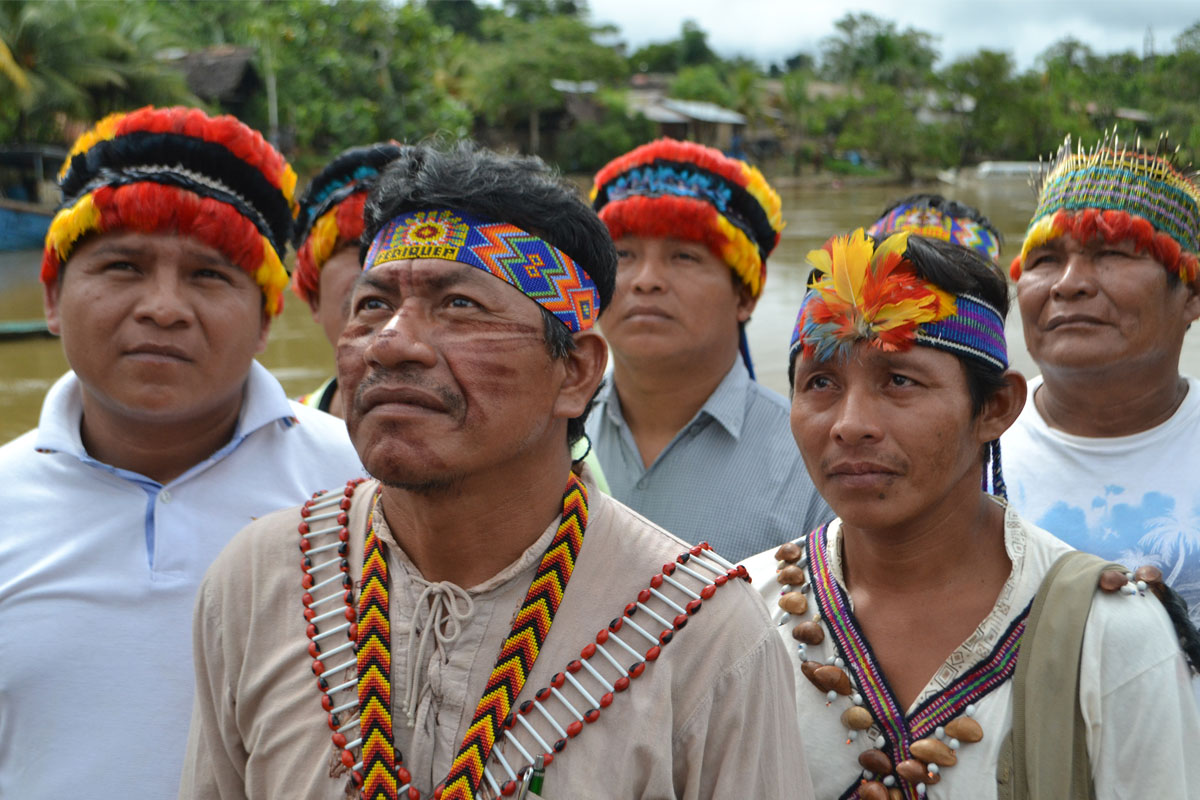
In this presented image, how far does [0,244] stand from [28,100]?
4783 mm

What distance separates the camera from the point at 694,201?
3.67 meters

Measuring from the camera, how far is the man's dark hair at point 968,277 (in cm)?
229

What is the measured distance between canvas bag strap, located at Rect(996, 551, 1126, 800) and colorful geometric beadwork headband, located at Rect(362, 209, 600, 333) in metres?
1.13

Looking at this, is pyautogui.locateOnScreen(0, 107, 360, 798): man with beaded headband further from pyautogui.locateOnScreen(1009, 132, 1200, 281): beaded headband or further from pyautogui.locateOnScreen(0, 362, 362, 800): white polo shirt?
pyautogui.locateOnScreen(1009, 132, 1200, 281): beaded headband

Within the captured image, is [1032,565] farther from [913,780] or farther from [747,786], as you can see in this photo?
[747,786]

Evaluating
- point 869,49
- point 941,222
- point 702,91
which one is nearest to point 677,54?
point 869,49

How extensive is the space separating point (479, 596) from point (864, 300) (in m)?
1.05

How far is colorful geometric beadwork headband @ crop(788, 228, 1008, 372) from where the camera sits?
88.2 inches

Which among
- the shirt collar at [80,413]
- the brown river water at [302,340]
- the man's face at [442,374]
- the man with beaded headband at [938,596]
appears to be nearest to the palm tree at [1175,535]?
the man with beaded headband at [938,596]

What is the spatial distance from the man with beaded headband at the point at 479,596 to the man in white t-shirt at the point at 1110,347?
1.60m

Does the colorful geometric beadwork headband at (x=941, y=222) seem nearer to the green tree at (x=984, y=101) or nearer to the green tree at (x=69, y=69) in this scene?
the green tree at (x=69, y=69)

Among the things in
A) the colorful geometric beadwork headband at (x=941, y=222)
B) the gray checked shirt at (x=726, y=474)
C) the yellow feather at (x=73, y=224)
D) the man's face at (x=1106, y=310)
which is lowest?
the gray checked shirt at (x=726, y=474)

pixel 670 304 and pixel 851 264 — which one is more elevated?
pixel 851 264

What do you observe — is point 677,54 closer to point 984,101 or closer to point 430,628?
point 984,101
